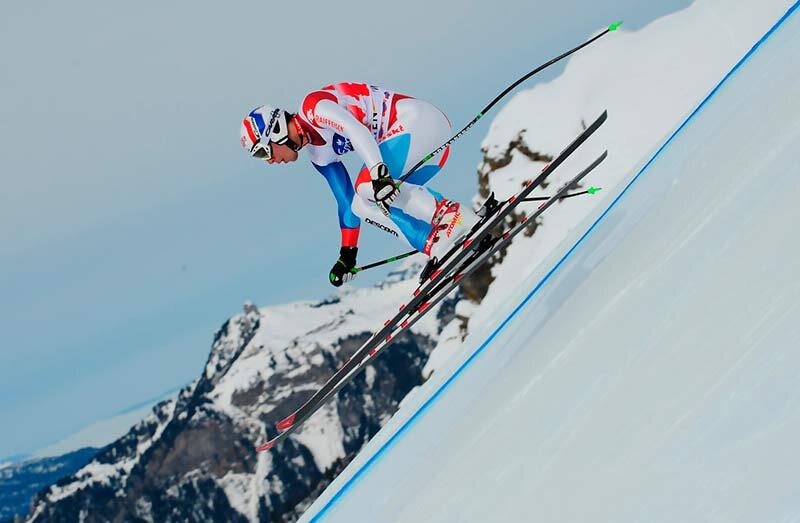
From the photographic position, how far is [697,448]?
2.05m

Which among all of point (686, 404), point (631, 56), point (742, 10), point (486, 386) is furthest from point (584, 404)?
point (631, 56)

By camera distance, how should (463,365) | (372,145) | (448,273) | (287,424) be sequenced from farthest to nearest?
(463,365) < (287,424) < (448,273) < (372,145)

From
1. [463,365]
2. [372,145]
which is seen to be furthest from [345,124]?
[463,365]

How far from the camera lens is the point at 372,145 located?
6277 mm

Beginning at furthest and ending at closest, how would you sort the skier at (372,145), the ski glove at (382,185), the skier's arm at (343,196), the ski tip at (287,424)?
1. the ski tip at (287,424)
2. the skier's arm at (343,196)
3. the skier at (372,145)
4. the ski glove at (382,185)

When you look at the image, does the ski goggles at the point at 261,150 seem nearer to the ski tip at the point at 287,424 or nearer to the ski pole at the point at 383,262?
the ski pole at the point at 383,262

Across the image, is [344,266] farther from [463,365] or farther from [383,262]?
[463,365]

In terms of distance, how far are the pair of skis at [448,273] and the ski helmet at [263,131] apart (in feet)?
6.29

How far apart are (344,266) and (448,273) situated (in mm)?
1092

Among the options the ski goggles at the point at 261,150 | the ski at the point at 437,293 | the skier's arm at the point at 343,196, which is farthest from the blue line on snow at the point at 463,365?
the ski goggles at the point at 261,150

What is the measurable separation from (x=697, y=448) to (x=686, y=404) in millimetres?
255

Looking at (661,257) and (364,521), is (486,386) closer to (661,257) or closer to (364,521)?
(364,521)

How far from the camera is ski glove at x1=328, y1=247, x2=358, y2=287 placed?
24.1ft

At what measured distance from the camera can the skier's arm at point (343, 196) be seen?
7.12 meters
